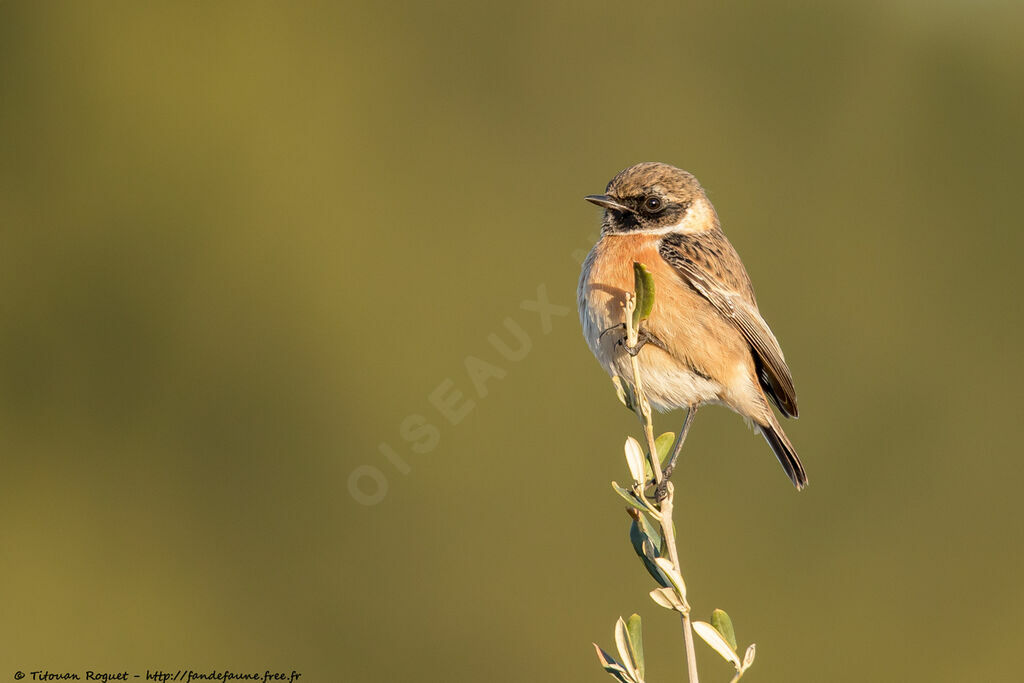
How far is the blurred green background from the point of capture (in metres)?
13.0

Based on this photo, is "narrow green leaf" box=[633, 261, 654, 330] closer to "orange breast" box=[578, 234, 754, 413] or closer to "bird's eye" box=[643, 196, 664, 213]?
"orange breast" box=[578, 234, 754, 413]

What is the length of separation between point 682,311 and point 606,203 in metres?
0.68

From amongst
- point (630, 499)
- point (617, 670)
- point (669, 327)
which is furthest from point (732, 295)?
point (617, 670)

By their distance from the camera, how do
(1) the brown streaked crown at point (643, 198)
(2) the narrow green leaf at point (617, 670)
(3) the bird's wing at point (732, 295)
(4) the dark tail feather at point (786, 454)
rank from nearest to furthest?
1. (2) the narrow green leaf at point (617, 670)
2. (3) the bird's wing at point (732, 295)
3. (4) the dark tail feather at point (786, 454)
4. (1) the brown streaked crown at point (643, 198)

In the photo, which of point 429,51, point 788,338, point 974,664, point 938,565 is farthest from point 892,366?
point 429,51

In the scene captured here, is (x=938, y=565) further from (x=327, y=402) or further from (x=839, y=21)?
(x=839, y=21)

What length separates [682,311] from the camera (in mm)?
5445

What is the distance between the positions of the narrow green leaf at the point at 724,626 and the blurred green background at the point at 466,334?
25.7 feet

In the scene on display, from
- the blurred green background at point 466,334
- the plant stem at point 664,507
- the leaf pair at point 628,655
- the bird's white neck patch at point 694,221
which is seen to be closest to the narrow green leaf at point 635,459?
the plant stem at point 664,507

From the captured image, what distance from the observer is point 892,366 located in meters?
14.9

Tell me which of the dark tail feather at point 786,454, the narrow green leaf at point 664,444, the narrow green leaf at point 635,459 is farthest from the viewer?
the dark tail feather at point 786,454

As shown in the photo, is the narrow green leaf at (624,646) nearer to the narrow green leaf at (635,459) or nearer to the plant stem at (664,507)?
the plant stem at (664,507)

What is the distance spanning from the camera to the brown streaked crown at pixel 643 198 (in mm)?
5809

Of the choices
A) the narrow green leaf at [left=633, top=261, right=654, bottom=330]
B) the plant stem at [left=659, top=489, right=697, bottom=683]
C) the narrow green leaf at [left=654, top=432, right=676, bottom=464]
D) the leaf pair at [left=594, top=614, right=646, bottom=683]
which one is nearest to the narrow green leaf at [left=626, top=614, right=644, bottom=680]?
the leaf pair at [left=594, top=614, right=646, bottom=683]
